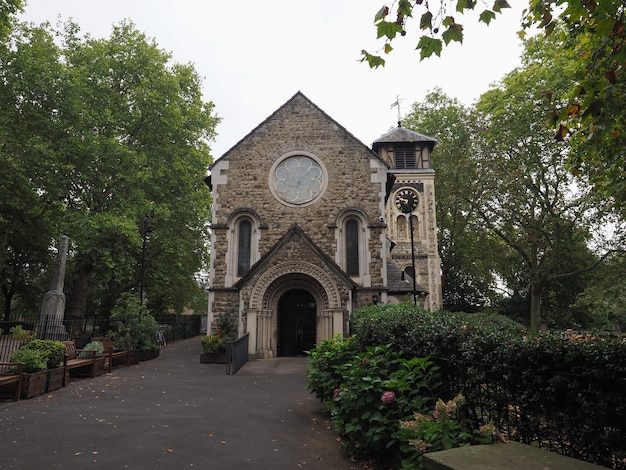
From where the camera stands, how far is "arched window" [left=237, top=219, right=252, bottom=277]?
18250 millimetres

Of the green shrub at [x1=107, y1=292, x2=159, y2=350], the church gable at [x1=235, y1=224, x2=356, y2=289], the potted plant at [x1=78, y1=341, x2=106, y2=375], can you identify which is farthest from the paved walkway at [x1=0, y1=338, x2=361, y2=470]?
the church gable at [x1=235, y1=224, x2=356, y2=289]

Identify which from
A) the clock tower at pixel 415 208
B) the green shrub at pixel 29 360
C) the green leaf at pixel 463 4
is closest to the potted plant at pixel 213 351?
the green shrub at pixel 29 360

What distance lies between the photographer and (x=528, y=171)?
75.7ft

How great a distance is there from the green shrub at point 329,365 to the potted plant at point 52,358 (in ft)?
20.7


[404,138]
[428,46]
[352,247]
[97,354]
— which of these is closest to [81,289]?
[97,354]

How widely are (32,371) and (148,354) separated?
7237mm

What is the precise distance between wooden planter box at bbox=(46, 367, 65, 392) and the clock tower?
22971mm

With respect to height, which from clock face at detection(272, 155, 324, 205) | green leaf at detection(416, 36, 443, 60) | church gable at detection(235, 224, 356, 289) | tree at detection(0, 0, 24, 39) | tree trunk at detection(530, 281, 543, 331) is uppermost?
tree at detection(0, 0, 24, 39)

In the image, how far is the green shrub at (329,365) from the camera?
7.30 meters

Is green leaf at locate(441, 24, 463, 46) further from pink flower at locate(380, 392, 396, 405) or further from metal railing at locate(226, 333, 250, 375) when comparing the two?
metal railing at locate(226, 333, 250, 375)

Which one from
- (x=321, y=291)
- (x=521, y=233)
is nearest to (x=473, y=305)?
(x=521, y=233)

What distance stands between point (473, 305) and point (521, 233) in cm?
1290

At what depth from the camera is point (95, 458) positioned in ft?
17.6

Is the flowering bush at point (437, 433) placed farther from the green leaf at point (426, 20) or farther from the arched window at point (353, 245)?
the arched window at point (353, 245)
